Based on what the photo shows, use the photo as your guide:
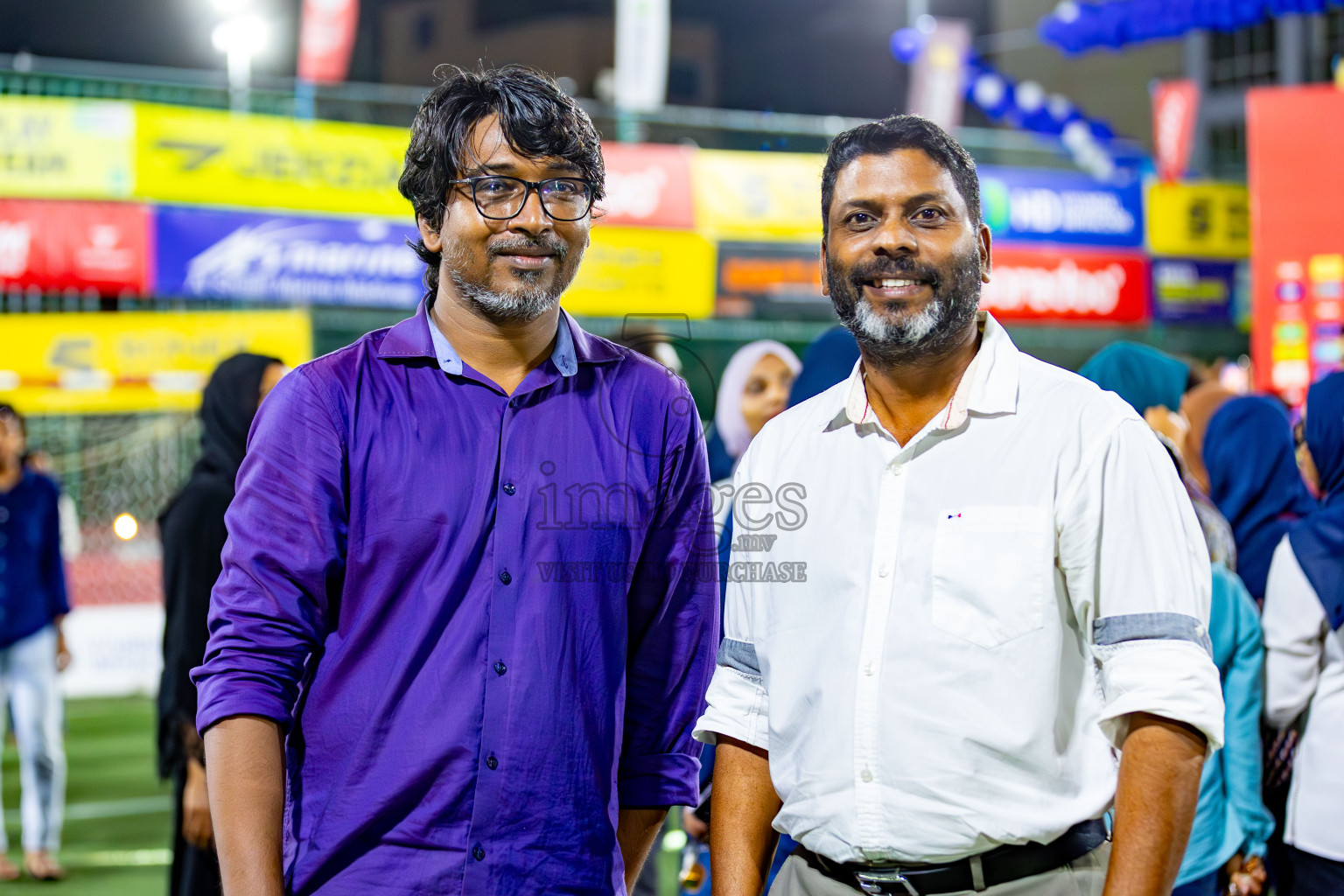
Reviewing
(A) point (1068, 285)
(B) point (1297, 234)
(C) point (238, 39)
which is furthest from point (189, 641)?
(A) point (1068, 285)

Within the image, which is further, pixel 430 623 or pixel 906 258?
pixel 906 258

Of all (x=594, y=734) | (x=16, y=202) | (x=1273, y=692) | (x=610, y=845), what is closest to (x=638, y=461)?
(x=594, y=734)

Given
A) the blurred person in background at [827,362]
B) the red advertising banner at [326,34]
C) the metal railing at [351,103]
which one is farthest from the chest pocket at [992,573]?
the red advertising banner at [326,34]

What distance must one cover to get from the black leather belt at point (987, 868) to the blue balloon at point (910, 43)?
54.2 feet

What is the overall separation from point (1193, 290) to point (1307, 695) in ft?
44.9

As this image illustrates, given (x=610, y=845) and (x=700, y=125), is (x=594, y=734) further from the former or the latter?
(x=700, y=125)

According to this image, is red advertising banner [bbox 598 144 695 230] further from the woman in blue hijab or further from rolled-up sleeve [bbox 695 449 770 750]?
rolled-up sleeve [bbox 695 449 770 750]

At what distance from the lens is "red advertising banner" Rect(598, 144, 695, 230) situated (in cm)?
1231

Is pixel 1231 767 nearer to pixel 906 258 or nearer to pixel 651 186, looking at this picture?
pixel 906 258

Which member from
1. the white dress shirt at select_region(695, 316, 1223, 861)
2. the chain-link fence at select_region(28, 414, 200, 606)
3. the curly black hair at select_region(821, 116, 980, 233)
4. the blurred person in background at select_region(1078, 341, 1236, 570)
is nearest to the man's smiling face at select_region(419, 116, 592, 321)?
the curly black hair at select_region(821, 116, 980, 233)

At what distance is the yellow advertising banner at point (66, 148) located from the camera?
30.4 feet

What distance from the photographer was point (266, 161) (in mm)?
10508

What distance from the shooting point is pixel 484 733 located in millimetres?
1919

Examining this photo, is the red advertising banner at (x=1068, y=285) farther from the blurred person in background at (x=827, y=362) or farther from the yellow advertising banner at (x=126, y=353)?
the blurred person in background at (x=827, y=362)
